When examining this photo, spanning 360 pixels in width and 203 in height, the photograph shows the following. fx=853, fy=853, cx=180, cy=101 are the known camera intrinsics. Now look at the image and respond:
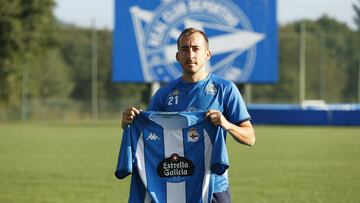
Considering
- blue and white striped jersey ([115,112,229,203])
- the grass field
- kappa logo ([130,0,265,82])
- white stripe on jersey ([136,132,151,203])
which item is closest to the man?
blue and white striped jersey ([115,112,229,203])

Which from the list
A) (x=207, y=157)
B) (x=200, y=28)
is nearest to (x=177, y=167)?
(x=207, y=157)

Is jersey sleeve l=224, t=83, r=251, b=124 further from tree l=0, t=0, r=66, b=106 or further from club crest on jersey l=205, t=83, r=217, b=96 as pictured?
tree l=0, t=0, r=66, b=106

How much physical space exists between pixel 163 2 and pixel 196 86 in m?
35.0

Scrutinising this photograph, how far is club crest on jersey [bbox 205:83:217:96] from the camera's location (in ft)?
19.9

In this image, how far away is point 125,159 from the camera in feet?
20.1

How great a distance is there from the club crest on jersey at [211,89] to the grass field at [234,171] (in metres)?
6.69

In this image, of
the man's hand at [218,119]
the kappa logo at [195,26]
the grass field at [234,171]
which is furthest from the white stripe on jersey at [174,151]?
the kappa logo at [195,26]

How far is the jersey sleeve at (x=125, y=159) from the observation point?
240 inches

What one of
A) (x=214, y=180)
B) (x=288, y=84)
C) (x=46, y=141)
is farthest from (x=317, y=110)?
(x=214, y=180)

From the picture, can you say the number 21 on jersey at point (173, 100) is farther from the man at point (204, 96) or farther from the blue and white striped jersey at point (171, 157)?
the blue and white striped jersey at point (171, 157)

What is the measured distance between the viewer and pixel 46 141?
98.6 ft

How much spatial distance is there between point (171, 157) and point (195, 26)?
34.9 meters

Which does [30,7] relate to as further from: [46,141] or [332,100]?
[46,141]

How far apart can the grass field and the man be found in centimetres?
658
